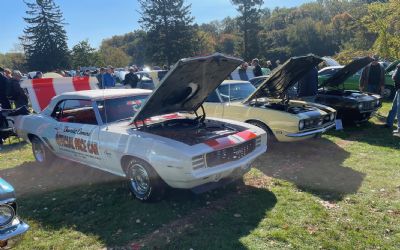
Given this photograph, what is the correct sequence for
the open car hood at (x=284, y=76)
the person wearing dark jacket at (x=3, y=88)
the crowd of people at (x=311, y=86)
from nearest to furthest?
the open car hood at (x=284, y=76)
the crowd of people at (x=311, y=86)
the person wearing dark jacket at (x=3, y=88)

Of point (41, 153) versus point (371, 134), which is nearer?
point (41, 153)

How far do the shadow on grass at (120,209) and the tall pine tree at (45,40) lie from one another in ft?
158

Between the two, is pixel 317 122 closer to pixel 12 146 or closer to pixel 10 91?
pixel 12 146

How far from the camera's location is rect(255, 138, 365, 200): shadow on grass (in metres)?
5.26

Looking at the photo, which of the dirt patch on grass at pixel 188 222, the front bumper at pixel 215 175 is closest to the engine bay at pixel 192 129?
the front bumper at pixel 215 175

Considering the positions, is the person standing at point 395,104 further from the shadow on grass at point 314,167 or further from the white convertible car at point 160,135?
the white convertible car at point 160,135

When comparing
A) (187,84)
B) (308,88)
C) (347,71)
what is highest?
(187,84)

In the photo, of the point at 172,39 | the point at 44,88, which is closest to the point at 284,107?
the point at 44,88

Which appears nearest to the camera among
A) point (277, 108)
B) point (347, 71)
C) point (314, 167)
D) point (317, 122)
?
point (314, 167)

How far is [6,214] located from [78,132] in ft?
9.22

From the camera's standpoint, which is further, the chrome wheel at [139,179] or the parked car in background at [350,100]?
the parked car in background at [350,100]

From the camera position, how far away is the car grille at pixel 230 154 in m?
4.45

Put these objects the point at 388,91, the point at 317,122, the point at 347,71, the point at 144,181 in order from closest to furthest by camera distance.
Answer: the point at 144,181 → the point at 317,122 → the point at 347,71 → the point at 388,91

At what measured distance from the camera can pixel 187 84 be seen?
5.12m
